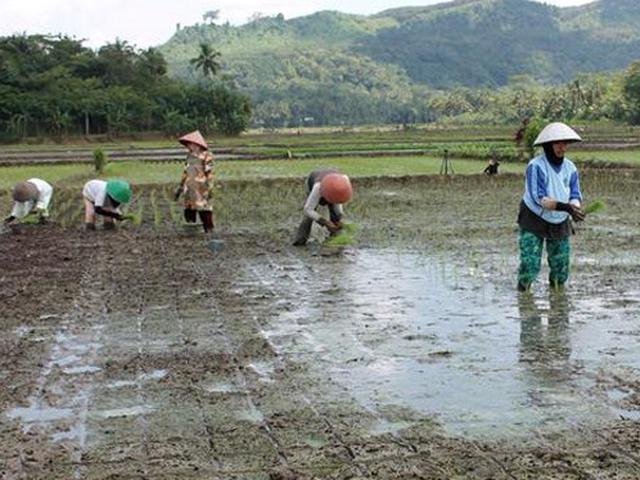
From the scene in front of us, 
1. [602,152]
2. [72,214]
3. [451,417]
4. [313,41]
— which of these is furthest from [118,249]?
[313,41]

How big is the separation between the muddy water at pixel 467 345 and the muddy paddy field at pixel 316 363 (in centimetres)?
2

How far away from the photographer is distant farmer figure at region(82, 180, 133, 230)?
481 inches

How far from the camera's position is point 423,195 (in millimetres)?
18078

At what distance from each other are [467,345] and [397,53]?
533 ft

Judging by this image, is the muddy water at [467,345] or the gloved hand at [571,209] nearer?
the muddy water at [467,345]

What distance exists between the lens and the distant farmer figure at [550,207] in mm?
7469

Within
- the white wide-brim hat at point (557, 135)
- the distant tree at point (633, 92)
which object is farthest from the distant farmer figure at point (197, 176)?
the distant tree at point (633, 92)

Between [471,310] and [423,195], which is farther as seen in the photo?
[423,195]

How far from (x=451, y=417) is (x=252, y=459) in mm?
1085

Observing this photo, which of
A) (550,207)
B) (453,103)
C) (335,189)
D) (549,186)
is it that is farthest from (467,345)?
(453,103)

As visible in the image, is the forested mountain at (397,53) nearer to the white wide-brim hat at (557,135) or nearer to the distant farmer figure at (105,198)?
the distant farmer figure at (105,198)

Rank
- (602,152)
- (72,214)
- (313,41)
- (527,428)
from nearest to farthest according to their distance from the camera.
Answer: (527,428) < (72,214) < (602,152) < (313,41)

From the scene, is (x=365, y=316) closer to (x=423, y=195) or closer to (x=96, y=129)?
(x=423, y=195)

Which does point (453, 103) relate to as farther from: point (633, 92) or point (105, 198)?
point (105, 198)
